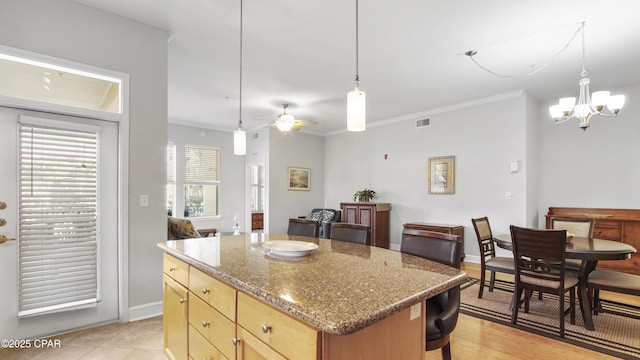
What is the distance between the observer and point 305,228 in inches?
112

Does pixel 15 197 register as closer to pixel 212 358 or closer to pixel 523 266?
pixel 212 358

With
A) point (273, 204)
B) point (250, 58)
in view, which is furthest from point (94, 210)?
point (273, 204)

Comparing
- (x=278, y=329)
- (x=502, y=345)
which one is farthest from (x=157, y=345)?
(x=502, y=345)

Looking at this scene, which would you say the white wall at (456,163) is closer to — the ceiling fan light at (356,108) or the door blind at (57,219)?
the ceiling fan light at (356,108)

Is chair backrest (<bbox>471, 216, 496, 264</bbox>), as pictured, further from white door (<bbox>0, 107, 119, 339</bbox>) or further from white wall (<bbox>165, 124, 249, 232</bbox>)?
white wall (<bbox>165, 124, 249, 232</bbox>)

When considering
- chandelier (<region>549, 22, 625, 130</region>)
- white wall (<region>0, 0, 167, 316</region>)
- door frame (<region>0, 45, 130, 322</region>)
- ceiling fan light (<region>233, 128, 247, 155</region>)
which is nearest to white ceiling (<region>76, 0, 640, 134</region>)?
white wall (<region>0, 0, 167, 316</region>)

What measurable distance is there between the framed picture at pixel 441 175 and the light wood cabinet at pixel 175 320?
4.95 m

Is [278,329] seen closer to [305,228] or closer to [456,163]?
[305,228]

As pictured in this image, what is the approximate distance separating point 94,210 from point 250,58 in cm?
227

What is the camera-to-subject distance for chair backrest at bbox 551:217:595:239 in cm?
362

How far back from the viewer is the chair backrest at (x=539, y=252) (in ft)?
8.58

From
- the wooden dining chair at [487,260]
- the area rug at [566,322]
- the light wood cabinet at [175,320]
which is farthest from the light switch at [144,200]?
the wooden dining chair at [487,260]

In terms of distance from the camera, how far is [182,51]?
355 cm

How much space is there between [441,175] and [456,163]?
0.34 metres
